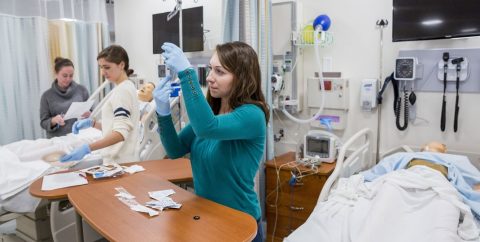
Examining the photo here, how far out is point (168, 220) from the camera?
52.5 inches

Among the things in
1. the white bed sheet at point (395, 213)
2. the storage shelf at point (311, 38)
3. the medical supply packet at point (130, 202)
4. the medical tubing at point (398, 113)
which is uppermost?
the storage shelf at point (311, 38)

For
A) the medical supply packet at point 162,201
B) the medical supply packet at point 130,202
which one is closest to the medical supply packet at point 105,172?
the medical supply packet at point 130,202

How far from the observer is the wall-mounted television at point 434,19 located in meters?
2.47

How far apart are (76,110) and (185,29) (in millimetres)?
1450

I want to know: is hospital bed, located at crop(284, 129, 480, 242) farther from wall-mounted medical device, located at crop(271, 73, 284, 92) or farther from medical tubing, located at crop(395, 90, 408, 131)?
wall-mounted medical device, located at crop(271, 73, 284, 92)

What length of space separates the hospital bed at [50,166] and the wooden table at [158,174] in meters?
0.27

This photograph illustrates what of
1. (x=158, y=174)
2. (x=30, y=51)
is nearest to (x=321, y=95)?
(x=158, y=174)

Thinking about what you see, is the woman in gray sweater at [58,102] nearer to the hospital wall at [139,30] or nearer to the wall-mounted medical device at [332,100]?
the hospital wall at [139,30]

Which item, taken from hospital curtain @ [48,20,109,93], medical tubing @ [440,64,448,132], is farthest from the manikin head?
hospital curtain @ [48,20,109,93]

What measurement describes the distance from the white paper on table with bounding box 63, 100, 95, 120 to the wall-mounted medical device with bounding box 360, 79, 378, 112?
2373 mm

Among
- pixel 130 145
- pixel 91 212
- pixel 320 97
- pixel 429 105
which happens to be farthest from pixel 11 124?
pixel 429 105

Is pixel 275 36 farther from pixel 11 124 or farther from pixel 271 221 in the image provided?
pixel 11 124

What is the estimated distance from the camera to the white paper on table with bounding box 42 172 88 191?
181 cm

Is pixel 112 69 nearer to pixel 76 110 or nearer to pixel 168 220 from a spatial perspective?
pixel 76 110
